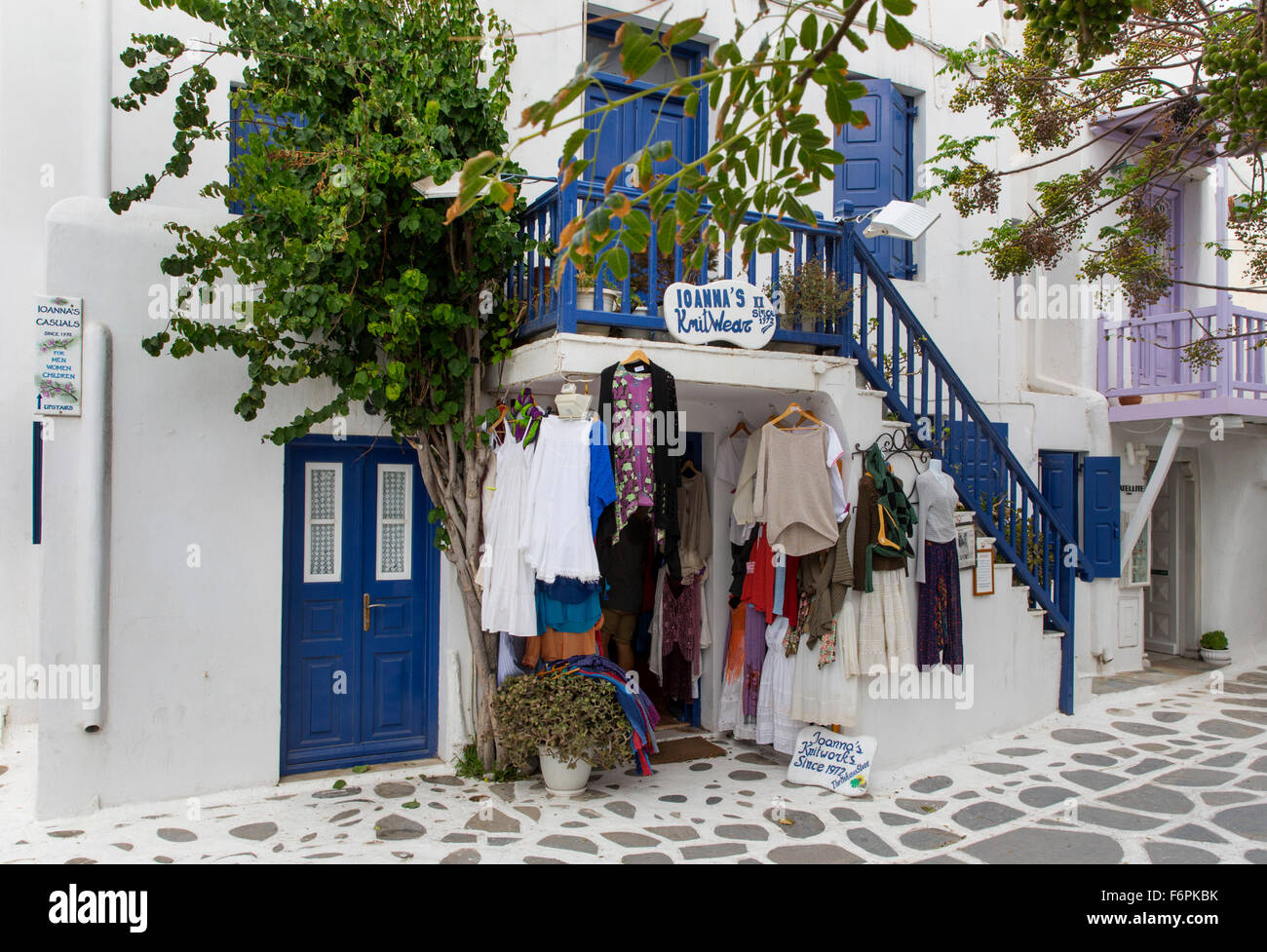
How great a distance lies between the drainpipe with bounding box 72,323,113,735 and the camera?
607 centimetres

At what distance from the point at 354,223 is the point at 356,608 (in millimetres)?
2898

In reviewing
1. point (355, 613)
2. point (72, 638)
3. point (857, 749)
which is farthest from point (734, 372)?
point (72, 638)

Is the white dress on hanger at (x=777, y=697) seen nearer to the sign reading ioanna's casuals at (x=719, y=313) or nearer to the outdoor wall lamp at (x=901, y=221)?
the sign reading ioanna's casuals at (x=719, y=313)

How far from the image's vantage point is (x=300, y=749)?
6.89 m

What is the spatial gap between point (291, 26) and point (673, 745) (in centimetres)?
621

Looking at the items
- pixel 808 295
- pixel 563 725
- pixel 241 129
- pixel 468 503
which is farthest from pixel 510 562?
pixel 241 129

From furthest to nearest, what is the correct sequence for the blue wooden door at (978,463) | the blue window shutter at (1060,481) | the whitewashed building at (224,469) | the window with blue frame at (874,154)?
the blue window shutter at (1060,481) → the window with blue frame at (874,154) → the blue wooden door at (978,463) → the whitewashed building at (224,469)

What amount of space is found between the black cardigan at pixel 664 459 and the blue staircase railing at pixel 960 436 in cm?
191

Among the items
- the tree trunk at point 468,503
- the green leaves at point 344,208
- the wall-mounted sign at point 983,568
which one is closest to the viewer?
the green leaves at point 344,208

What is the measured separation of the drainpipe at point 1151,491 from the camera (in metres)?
10.7

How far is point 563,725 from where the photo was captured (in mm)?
6328

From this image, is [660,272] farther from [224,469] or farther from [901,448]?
[224,469]

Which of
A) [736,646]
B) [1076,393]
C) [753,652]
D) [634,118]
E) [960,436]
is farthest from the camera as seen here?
[1076,393]

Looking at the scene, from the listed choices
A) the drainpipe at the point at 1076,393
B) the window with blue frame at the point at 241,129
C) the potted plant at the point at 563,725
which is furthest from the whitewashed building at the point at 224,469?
the drainpipe at the point at 1076,393
